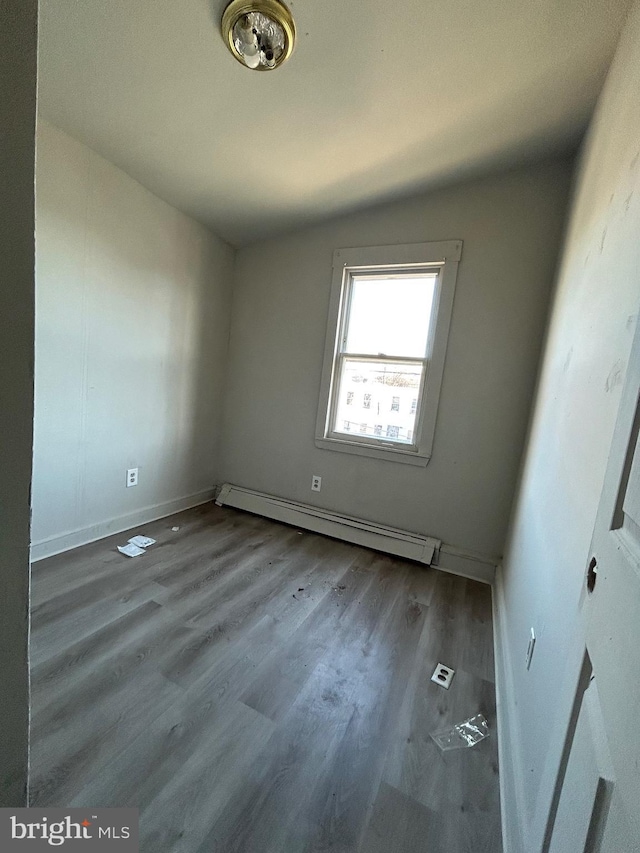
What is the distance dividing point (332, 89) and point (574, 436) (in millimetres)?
1730

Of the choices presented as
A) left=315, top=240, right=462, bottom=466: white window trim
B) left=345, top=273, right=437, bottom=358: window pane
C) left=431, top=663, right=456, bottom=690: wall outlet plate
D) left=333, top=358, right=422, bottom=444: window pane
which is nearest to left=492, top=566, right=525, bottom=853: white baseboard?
left=431, top=663, right=456, bottom=690: wall outlet plate

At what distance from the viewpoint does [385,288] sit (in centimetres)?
261

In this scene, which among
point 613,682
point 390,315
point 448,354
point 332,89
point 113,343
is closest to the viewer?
point 613,682

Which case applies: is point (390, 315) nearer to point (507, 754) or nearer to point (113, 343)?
point (113, 343)

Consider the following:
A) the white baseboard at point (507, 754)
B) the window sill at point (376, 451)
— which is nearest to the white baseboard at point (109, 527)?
the window sill at point (376, 451)

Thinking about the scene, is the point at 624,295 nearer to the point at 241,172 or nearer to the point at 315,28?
the point at 315,28

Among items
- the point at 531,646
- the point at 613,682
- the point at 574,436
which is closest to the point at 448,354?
the point at 574,436

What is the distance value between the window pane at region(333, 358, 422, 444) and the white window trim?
0.22 feet

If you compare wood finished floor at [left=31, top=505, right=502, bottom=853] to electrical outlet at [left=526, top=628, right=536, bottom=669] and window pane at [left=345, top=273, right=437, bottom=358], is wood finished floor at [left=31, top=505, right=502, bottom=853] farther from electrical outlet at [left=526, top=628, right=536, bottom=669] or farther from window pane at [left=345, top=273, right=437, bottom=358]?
window pane at [left=345, top=273, right=437, bottom=358]

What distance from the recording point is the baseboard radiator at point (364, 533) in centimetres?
235

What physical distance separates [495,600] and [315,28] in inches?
111

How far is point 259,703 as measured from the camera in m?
1.27

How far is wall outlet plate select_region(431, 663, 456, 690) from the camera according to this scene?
1438mm

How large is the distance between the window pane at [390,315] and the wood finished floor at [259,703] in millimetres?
1666
